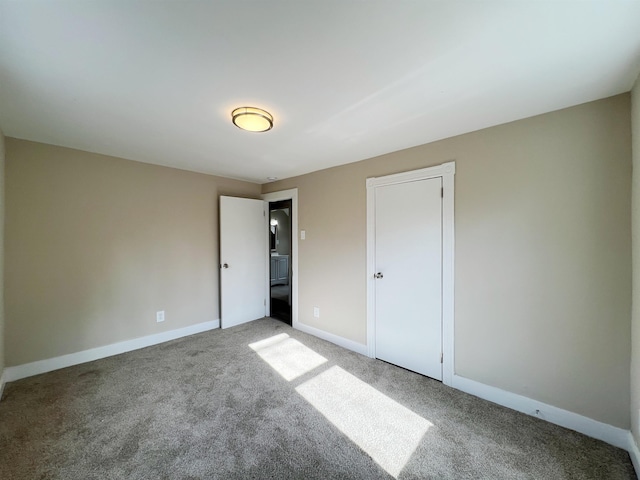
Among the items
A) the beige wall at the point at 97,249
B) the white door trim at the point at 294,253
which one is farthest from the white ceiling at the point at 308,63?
the white door trim at the point at 294,253

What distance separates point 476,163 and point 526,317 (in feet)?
4.26

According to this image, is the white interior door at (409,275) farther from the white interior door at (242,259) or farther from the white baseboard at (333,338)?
the white interior door at (242,259)

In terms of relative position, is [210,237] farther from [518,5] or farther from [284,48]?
[518,5]

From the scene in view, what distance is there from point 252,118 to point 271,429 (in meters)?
2.23

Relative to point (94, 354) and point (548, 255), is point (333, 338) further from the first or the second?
point (94, 354)

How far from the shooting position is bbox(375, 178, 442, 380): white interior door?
2.36 metres

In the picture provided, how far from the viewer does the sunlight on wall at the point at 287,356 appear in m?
2.54

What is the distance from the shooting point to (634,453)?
4.85ft

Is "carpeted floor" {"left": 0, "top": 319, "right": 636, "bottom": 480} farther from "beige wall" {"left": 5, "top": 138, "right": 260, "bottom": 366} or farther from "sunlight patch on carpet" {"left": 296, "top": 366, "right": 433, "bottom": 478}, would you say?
"beige wall" {"left": 5, "top": 138, "right": 260, "bottom": 366}

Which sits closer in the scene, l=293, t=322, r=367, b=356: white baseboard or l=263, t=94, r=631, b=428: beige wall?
l=263, t=94, r=631, b=428: beige wall

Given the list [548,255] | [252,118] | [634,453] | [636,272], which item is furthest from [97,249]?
A: [634,453]

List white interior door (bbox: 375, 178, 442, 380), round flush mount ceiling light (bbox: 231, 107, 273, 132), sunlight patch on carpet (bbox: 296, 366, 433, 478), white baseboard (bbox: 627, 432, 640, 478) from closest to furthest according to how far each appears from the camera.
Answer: white baseboard (bbox: 627, 432, 640, 478) < sunlight patch on carpet (bbox: 296, 366, 433, 478) < round flush mount ceiling light (bbox: 231, 107, 273, 132) < white interior door (bbox: 375, 178, 442, 380)

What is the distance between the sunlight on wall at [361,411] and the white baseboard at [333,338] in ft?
1.37

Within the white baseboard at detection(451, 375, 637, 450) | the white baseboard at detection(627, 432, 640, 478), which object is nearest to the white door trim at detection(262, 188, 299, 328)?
the white baseboard at detection(451, 375, 637, 450)
